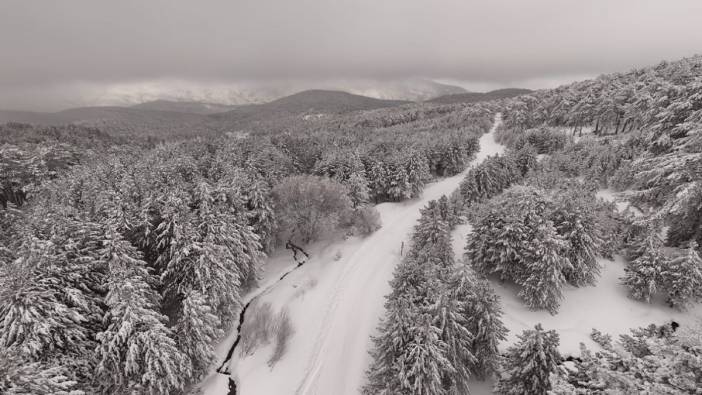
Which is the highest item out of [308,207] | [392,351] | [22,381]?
[22,381]

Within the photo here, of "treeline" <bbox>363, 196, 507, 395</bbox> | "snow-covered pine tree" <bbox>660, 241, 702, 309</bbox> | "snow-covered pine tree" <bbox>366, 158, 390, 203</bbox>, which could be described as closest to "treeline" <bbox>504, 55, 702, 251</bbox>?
"snow-covered pine tree" <bbox>660, 241, 702, 309</bbox>

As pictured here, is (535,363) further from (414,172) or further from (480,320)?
(414,172)

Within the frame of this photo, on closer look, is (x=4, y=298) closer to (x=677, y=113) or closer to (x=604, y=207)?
(x=604, y=207)

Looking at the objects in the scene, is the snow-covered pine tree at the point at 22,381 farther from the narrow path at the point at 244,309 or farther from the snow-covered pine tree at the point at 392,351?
the snow-covered pine tree at the point at 392,351

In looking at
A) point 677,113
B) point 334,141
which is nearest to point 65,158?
point 334,141

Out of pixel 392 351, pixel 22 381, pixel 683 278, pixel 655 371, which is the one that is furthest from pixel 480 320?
pixel 22 381

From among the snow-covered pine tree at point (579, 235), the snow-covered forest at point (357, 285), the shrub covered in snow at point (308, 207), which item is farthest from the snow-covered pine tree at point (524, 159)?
the shrub covered in snow at point (308, 207)
